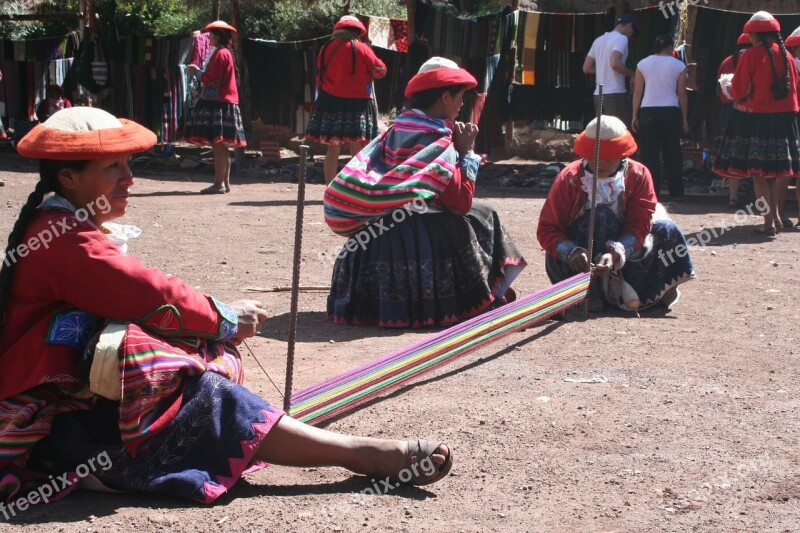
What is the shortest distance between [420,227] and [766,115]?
4905 millimetres

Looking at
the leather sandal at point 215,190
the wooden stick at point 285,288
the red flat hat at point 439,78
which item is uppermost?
the red flat hat at point 439,78

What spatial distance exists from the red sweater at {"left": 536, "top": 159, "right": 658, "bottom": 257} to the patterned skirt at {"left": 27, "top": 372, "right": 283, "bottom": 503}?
10.7 feet

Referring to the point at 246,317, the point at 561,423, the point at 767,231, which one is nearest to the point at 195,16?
the point at 767,231

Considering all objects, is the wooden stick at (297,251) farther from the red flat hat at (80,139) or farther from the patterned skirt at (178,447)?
the red flat hat at (80,139)

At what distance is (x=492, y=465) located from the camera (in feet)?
12.1

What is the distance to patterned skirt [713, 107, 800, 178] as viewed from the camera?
9328 millimetres

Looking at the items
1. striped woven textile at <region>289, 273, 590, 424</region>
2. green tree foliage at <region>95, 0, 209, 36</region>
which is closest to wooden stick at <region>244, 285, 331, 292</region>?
striped woven textile at <region>289, 273, 590, 424</region>

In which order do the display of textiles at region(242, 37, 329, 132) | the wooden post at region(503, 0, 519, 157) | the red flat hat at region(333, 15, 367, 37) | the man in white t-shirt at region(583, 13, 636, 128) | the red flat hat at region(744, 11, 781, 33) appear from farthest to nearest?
the display of textiles at region(242, 37, 329, 132) < the wooden post at region(503, 0, 519, 157) < the man in white t-shirt at region(583, 13, 636, 128) < the red flat hat at region(333, 15, 367, 37) < the red flat hat at region(744, 11, 781, 33)

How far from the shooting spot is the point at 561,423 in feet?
13.5

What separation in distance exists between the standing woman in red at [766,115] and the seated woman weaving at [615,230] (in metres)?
3.45

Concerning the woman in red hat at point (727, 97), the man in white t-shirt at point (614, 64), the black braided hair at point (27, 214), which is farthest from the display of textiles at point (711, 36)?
the black braided hair at point (27, 214)

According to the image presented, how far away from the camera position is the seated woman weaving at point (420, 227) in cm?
573

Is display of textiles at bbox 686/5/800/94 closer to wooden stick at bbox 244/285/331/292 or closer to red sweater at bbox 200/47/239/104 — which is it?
red sweater at bbox 200/47/239/104

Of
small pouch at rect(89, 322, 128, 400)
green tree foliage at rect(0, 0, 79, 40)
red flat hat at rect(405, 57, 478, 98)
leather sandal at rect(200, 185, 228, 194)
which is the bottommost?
leather sandal at rect(200, 185, 228, 194)
